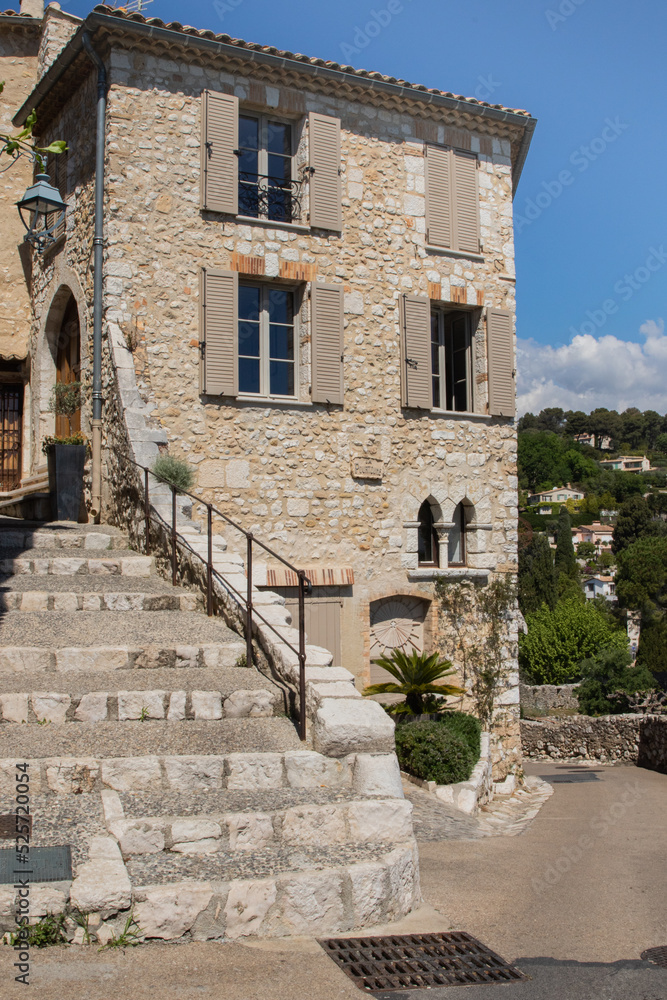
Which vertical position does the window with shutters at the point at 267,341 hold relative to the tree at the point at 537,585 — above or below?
above

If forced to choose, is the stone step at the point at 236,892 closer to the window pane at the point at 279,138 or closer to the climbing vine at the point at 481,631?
the climbing vine at the point at 481,631

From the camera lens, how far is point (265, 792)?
4.83 meters

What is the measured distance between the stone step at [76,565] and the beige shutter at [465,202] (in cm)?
665

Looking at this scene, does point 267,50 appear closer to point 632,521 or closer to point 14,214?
point 14,214

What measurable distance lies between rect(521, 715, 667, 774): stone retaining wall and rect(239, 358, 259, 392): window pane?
10760 millimetres

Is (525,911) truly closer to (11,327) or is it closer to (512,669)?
(512,669)

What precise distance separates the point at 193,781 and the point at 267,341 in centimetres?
714

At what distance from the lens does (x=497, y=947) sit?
13.5ft

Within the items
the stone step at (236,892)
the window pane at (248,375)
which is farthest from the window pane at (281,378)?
the stone step at (236,892)

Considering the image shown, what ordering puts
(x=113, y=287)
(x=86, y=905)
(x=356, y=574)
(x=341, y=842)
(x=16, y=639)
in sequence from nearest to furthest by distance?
(x=86, y=905)
(x=341, y=842)
(x=16, y=639)
(x=113, y=287)
(x=356, y=574)

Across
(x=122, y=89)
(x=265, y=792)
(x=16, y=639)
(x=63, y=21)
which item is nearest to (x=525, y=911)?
(x=265, y=792)

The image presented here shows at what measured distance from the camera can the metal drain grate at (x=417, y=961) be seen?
3.67m

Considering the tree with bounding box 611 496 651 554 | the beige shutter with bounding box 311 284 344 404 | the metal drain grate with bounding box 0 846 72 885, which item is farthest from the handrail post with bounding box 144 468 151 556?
the tree with bounding box 611 496 651 554

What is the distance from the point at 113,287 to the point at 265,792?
7050mm
